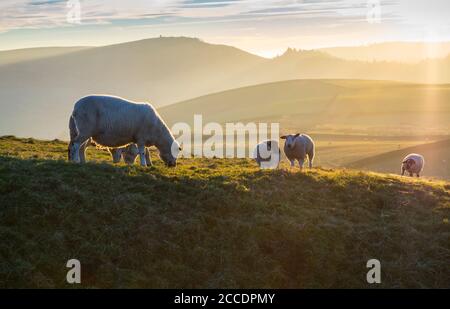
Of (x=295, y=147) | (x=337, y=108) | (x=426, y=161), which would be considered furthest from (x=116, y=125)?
(x=337, y=108)

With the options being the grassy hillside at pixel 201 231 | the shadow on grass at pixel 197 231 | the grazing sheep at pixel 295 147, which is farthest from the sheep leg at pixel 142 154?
the grazing sheep at pixel 295 147

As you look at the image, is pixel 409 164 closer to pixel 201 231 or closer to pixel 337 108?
pixel 201 231

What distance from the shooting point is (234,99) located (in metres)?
192

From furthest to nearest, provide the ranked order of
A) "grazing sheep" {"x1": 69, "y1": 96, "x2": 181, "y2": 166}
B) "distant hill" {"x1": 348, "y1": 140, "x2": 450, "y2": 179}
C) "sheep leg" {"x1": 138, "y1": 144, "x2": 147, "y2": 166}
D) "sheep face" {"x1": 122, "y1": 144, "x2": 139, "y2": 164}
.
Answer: "distant hill" {"x1": 348, "y1": 140, "x2": 450, "y2": 179} < "sheep face" {"x1": 122, "y1": 144, "x2": 139, "y2": 164} < "sheep leg" {"x1": 138, "y1": 144, "x2": 147, "y2": 166} < "grazing sheep" {"x1": 69, "y1": 96, "x2": 181, "y2": 166}

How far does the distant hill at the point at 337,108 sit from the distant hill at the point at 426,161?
3754cm

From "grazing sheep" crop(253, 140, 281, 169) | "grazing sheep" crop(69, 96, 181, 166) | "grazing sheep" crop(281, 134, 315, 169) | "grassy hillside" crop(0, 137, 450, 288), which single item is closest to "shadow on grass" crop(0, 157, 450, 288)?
"grassy hillside" crop(0, 137, 450, 288)

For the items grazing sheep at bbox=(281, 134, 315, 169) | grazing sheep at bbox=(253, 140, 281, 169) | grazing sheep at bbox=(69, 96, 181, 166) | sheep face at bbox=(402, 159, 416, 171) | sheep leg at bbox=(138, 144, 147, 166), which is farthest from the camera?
sheep face at bbox=(402, 159, 416, 171)

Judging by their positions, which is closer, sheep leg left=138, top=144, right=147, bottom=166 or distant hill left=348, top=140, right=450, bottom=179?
sheep leg left=138, top=144, right=147, bottom=166

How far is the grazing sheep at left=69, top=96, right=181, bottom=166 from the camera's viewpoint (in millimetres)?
19141

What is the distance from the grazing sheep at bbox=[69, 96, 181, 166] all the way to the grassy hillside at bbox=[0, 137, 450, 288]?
1840 millimetres

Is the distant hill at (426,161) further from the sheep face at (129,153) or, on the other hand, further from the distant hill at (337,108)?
the sheep face at (129,153)

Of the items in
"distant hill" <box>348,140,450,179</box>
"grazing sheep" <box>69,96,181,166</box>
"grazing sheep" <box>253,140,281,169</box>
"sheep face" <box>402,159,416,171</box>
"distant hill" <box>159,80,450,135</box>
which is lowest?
"distant hill" <box>348,140,450,179</box>

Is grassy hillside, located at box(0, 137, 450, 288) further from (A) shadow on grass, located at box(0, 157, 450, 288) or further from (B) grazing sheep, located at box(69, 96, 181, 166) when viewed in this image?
(B) grazing sheep, located at box(69, 96, 181, 166)

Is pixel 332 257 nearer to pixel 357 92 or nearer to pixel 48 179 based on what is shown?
pixel 48 179
